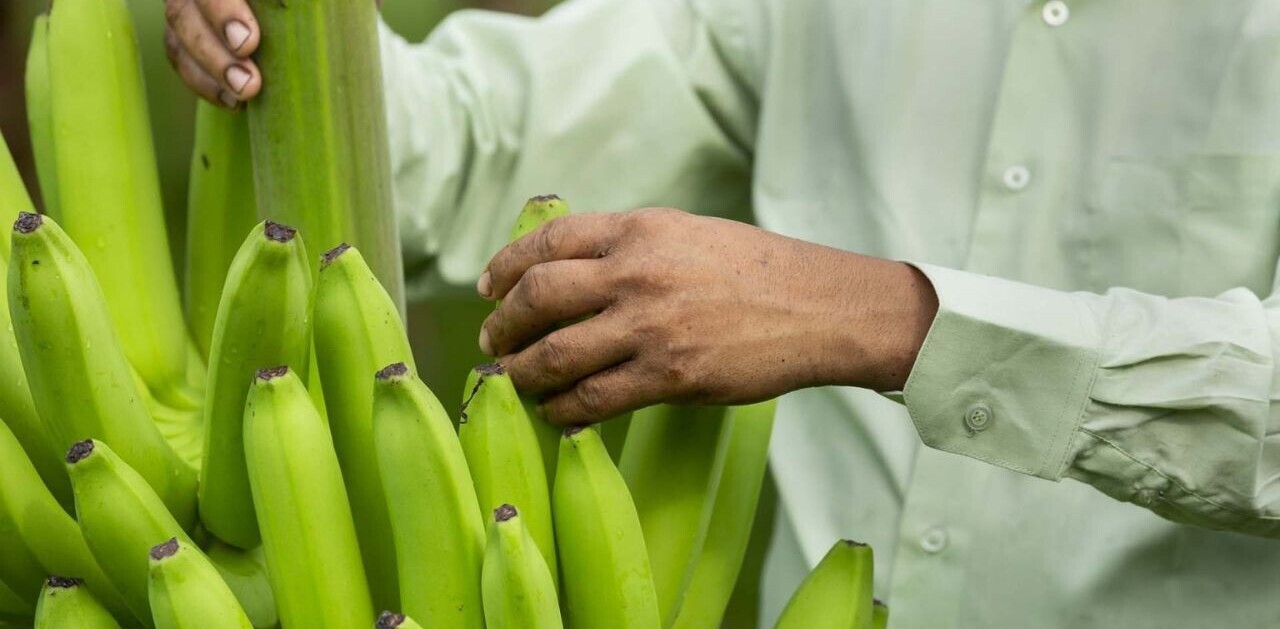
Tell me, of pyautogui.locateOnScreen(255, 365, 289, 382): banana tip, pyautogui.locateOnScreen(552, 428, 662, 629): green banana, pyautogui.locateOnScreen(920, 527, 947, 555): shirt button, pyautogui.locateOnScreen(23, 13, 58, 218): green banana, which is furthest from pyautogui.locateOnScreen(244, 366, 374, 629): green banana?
pyautogui.locateOnScreen(920, 527, 947, 555): shirt button

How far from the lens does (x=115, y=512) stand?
629mm

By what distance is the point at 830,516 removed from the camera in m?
1.25

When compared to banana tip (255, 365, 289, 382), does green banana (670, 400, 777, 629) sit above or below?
below

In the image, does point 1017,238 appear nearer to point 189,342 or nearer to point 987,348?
point 987,348

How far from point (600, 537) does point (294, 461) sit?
15 cm

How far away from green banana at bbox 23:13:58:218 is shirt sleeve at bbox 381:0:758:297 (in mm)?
480

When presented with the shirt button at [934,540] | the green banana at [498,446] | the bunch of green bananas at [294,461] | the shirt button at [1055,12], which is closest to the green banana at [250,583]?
the bunch of green bananas at [294,461]

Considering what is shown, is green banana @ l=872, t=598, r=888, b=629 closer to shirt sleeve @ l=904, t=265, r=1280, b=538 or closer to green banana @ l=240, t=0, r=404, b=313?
shirt sleeve @ l=904, t=265, r=1280, b=538

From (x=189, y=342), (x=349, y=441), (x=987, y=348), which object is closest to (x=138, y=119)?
(x=189, y=342)

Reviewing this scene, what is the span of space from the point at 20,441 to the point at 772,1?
85cm

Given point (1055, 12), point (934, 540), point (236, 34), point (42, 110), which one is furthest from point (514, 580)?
point (1055, 12)

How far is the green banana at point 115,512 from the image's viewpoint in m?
0.63

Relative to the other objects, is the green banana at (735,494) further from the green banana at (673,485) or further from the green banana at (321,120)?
the green banana at (321,120)

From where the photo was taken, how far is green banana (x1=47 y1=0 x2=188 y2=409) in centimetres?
79
